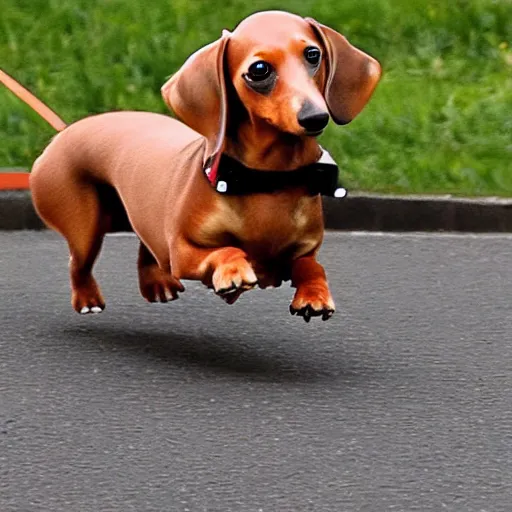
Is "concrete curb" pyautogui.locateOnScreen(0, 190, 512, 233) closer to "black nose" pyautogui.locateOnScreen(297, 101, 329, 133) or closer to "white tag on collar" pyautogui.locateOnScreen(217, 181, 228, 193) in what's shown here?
"white tag on collar" pyautogui.locateOnScreen(217, 181, 228, 193)

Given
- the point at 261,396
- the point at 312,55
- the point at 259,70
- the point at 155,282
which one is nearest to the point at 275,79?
the point at 259,70

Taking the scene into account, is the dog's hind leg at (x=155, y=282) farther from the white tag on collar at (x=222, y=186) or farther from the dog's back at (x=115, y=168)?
the white tag on collar at (x=222, y=186)

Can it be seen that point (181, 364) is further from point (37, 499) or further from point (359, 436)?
point (37, 499)

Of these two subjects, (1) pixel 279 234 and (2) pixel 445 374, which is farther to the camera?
(2) pixel 445 374

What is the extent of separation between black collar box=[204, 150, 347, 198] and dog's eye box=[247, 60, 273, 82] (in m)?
0.29

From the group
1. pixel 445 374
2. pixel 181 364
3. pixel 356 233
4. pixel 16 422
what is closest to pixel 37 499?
pixel 16 422

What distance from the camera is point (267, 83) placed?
480 centimetres

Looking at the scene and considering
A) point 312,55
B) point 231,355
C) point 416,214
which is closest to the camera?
point 312,55

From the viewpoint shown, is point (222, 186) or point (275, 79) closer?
Result: point (275, 79)

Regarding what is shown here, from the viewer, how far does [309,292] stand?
498 cm

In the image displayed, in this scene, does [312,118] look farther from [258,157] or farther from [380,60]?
[380,60]

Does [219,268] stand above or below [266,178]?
below

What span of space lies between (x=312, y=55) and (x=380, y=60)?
5558mm

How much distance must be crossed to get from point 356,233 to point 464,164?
1.04 meters
